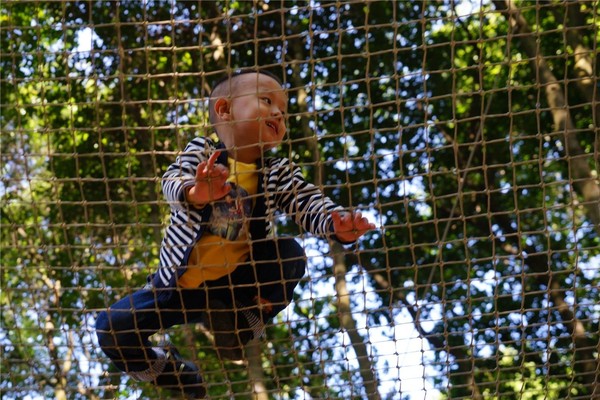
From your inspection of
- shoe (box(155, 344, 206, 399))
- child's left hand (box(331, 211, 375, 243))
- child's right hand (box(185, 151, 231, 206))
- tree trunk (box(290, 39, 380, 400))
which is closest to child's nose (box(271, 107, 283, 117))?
child's right hand (box(185, 151, 231, 206))

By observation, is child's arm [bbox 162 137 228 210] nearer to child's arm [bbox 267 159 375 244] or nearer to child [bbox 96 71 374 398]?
child [bbox 96 71 374 398]

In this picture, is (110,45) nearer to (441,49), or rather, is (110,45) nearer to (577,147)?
(441,49)

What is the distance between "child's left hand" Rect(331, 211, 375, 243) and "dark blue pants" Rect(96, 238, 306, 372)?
10.7 inches

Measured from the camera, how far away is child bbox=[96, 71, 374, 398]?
2674mm

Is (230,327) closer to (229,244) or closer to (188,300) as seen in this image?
(188,300)

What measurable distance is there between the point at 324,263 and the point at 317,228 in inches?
135

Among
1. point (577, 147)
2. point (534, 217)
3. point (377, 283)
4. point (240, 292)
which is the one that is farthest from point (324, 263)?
point (240, 292)

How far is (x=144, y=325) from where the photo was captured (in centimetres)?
282

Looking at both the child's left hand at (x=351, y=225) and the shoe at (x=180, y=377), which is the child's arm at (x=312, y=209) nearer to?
the child's left hand at (x=351, y=225)

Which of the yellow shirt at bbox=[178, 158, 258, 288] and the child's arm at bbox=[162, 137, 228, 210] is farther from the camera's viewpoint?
the yellow shirt at bbox=[178, 158, 258, 288]

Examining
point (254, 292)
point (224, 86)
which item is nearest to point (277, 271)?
point (254, 292)

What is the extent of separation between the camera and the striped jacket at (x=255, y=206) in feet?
8.68

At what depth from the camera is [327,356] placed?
241 inches

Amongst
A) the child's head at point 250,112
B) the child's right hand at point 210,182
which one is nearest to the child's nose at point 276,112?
the child's head at point 250,112
